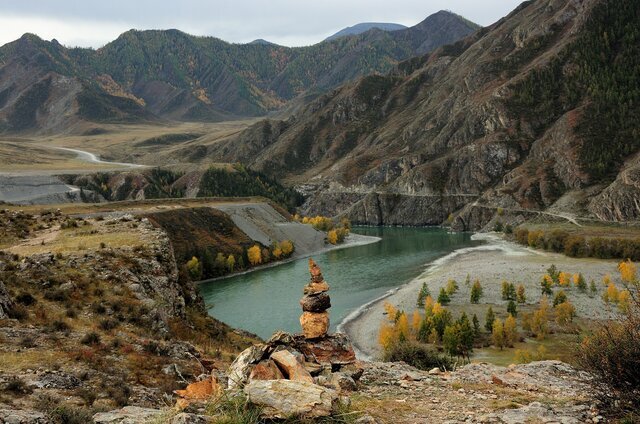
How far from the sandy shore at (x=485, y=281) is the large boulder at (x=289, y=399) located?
166ft

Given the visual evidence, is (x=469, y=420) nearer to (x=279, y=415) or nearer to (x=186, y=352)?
(x=279, y=415)

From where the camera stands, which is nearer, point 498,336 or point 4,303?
point 4,303

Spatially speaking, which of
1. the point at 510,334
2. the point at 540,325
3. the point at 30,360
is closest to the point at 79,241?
the point at 30,360

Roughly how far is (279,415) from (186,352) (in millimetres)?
13317

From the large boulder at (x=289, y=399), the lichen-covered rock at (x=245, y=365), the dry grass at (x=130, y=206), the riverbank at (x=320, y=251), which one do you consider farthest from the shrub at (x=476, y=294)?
the dry grass at (x=130, y=206)

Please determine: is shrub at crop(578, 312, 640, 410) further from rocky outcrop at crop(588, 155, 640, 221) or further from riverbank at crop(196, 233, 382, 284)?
rocky outcrop at crop(588, 155, 640, 221)

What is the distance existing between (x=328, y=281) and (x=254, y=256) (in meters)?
27.2

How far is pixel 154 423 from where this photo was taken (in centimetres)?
1116

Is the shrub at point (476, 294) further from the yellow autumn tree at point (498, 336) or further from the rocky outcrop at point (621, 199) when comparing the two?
the rocky outcrop at point (621, 199)

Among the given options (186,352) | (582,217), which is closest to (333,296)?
(186,352)

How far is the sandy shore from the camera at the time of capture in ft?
238

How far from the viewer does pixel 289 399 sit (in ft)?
36.7

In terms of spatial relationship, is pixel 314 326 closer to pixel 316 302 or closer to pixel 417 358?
pixel 316 302

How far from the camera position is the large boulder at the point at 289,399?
35.7 feet
